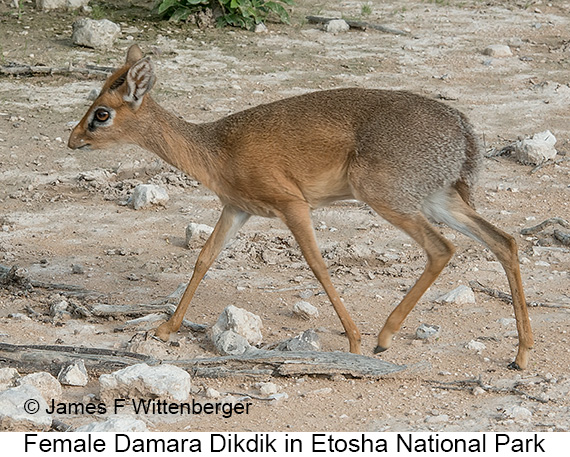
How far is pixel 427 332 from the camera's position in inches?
240

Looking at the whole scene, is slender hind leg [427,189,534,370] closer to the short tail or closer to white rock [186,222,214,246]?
the short tail

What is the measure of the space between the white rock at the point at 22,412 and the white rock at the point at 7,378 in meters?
0.32

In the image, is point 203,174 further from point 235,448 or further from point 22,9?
point 22,9

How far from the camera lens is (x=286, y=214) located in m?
6.07

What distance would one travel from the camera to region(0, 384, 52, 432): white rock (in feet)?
15.5

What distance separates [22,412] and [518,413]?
243 centimetres

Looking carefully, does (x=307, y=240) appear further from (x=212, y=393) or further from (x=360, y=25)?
(x=360, y=25)

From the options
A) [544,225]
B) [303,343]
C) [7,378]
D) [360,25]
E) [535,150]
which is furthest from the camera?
[360,25]

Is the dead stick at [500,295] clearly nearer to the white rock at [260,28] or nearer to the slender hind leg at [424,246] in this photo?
the slender hind leg at [424,246]

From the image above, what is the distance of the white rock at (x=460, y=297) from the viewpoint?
6.63 m

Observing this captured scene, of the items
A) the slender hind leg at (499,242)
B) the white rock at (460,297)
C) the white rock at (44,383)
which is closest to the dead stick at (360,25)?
the white rock at (460,297)

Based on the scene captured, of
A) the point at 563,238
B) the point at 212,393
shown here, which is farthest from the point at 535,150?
the point at 212,393

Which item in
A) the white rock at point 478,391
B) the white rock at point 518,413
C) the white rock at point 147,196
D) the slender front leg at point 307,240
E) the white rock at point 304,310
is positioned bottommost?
the white rock at point 147,196

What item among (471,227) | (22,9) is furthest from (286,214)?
(22,9)
